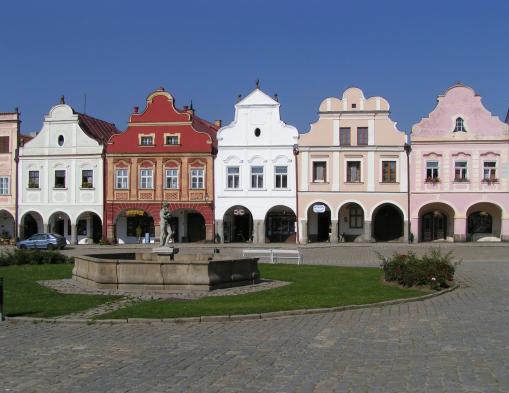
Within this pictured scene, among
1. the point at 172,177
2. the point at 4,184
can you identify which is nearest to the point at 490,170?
the point at 172,177

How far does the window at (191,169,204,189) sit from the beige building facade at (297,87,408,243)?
777 centimetres

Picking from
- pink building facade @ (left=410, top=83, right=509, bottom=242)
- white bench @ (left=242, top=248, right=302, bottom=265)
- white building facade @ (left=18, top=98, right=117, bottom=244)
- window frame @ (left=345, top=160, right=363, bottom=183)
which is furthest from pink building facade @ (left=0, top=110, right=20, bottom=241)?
pink building facade @ (left=410, top=83, right=509, bottom=242)

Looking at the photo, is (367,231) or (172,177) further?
(172,177)

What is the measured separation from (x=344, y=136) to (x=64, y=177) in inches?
897

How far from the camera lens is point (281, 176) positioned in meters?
49.4

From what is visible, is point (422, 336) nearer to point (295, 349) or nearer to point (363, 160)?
point (295, 349)

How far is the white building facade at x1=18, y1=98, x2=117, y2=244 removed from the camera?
170ft

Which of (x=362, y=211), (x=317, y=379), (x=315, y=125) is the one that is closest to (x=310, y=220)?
(x=362, y=211)

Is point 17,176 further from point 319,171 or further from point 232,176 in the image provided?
point 319,171

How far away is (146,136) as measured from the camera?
168ft

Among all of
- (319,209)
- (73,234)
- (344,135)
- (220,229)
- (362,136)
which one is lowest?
(73,234)

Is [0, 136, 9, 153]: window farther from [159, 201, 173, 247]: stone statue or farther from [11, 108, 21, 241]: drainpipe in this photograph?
[159, 201, 173, 247]: stone statue

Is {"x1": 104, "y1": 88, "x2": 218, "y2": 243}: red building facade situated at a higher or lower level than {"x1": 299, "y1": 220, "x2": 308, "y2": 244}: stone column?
higher

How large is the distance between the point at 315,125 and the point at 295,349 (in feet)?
130
